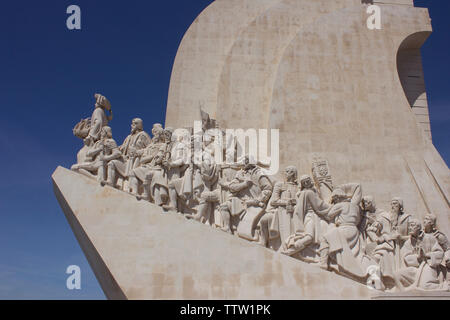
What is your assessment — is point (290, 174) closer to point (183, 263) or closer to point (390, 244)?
point (390, 244)

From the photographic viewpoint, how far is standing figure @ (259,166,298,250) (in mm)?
8086

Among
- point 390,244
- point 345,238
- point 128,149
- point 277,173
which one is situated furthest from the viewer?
point 277,173

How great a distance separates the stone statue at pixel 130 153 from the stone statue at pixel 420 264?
481 centimetres

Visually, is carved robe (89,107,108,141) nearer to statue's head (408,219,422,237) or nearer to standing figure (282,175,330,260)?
standing figure (282,175,330,260)

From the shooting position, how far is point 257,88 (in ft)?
35.4

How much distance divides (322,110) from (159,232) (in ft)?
14.1

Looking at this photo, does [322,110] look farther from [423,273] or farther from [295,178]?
[423,273]

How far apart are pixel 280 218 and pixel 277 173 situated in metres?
1.36

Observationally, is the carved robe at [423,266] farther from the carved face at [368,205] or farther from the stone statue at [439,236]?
the carved face at [368,205]

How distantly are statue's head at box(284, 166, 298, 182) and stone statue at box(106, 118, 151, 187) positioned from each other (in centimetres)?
263

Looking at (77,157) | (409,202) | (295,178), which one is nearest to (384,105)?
(409,202)

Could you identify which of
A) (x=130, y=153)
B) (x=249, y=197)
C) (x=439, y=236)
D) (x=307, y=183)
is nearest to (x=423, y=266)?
(x=439, y=236)

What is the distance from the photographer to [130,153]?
888cm

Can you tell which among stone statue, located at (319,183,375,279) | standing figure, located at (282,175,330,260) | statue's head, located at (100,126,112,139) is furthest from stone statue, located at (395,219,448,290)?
statue's head, located at (100,126,112,139)
